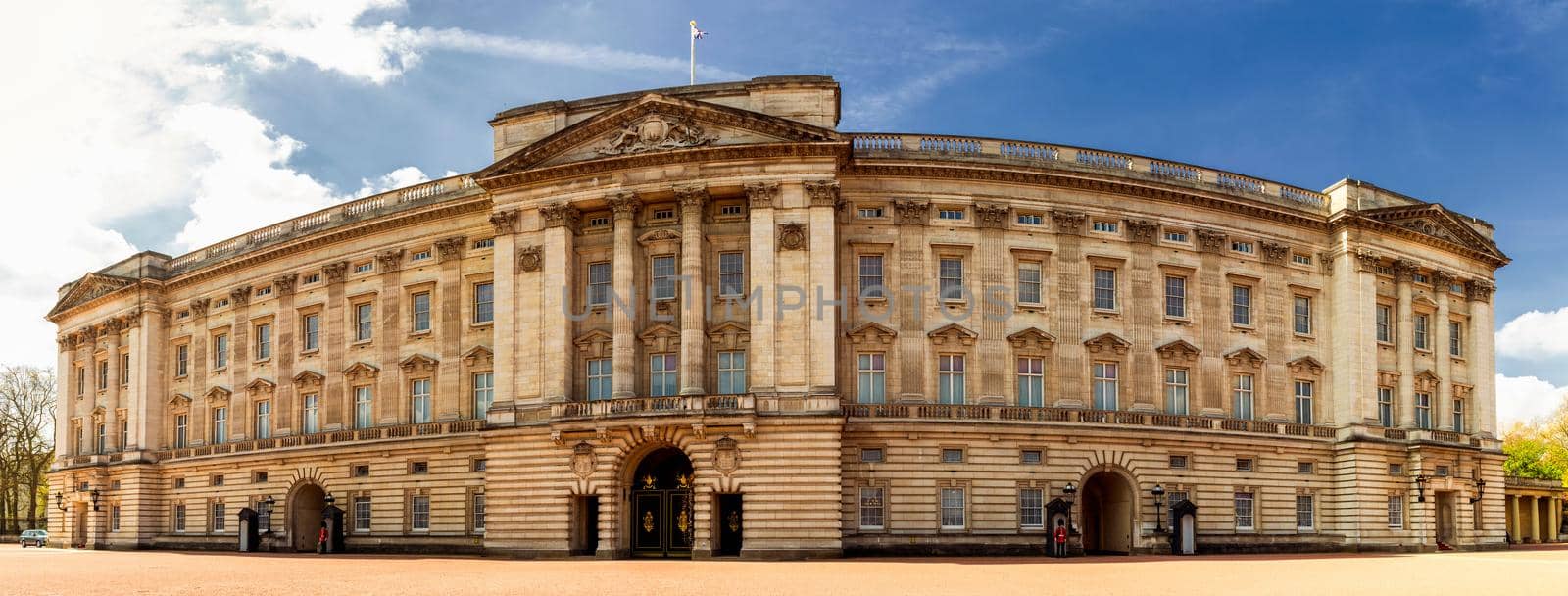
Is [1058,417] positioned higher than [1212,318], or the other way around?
[1212,318]

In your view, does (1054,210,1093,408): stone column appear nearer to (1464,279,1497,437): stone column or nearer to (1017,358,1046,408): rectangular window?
(1017,358,1046,408): rectangular window

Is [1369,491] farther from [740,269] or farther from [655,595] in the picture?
[655,595]

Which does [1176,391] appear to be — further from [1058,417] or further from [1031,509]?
[1031,509]

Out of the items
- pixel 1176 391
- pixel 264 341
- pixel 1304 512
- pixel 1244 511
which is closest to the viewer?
pixel 1176 391

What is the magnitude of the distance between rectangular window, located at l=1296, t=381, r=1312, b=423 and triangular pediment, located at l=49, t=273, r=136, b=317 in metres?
58.1

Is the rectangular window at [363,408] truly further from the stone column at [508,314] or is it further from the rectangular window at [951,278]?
the rectangular window at [951,278]

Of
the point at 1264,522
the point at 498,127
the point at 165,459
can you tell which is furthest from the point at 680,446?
the point at 165,459

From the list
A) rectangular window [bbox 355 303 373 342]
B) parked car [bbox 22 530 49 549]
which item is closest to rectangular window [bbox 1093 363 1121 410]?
rectangular window [bbox 355 303 373 342]

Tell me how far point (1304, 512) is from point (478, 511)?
34.2 m

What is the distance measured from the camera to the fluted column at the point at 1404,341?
58.0 m

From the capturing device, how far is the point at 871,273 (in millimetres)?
50875

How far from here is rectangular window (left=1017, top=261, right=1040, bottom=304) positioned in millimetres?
51688

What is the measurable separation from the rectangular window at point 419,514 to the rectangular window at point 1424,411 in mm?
43561

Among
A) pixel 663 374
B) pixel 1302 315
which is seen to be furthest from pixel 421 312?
pixel 1302 315
